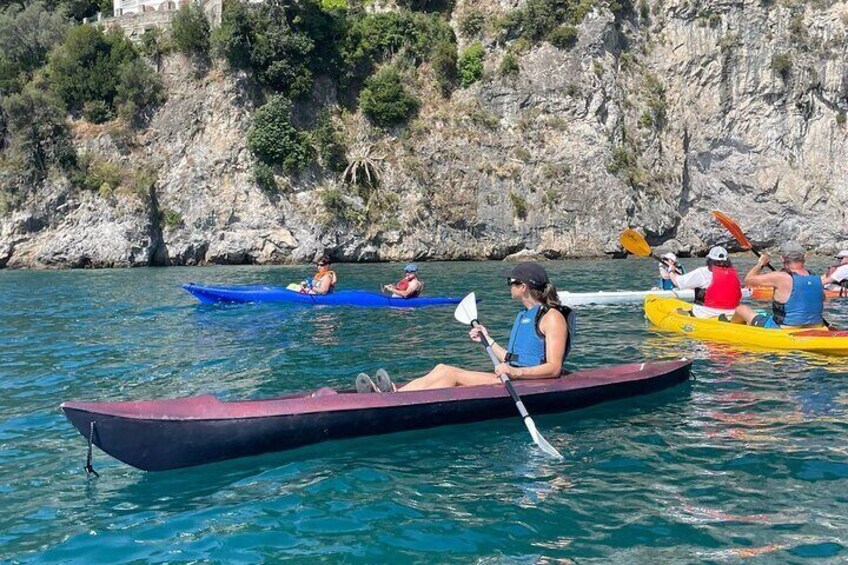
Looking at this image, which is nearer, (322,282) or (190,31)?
(322,282)

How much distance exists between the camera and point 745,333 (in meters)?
10.9

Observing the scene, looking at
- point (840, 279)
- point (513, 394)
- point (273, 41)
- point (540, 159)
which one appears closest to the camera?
point (513, 394)

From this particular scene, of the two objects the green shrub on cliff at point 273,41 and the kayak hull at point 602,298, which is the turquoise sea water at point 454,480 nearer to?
the kayak hull at point 602,298

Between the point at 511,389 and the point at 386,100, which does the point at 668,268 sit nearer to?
the point at 511,389

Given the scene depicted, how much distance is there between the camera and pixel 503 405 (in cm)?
696

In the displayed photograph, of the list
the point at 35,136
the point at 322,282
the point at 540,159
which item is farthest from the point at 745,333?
the point at 35,136

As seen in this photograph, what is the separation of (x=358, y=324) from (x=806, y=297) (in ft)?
25.3

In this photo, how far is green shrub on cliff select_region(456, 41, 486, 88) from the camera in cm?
3862

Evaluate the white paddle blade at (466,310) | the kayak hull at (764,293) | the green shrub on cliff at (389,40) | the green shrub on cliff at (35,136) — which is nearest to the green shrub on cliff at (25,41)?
the green shrub on cliff at (35,136)

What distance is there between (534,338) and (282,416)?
105 inches

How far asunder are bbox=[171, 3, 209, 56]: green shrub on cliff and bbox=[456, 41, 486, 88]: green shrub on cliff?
13.3m

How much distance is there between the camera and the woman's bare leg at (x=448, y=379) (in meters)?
7.07

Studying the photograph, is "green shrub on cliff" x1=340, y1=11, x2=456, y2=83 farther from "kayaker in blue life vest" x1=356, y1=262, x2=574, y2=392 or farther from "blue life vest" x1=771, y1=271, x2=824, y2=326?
"kayaker in blue life vest" x1=356, y1=262, x2=574, y2=392

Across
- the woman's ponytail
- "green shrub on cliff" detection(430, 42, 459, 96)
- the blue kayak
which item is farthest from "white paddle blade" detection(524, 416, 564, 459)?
"green shrub on cliff" detection(430, 42, 459, 96)
